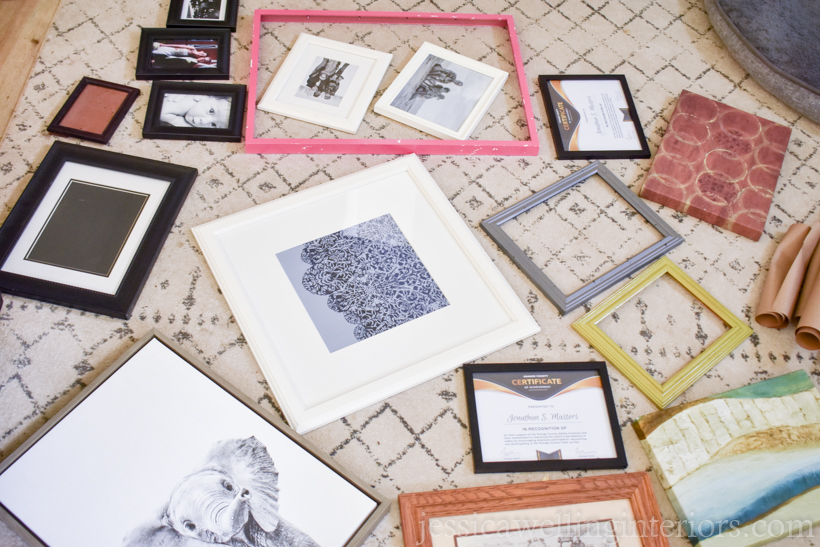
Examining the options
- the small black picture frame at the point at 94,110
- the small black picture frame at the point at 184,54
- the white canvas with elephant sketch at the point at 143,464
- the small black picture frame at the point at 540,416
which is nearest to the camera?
the white canvas with elephant sketch at the point at 143,464

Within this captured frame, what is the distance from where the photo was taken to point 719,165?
118 centimetres

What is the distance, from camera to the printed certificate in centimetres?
89

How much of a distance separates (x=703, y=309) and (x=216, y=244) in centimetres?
93

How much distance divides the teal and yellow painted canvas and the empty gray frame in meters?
0.25

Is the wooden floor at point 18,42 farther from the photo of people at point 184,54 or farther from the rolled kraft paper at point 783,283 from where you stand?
the rolled kraft paper at point 783,283

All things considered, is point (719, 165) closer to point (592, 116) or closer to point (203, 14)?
point (592, 116)

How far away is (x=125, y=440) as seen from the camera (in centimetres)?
84

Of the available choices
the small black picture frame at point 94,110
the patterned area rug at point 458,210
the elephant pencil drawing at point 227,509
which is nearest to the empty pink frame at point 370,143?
the patterned area rug at point 458,210

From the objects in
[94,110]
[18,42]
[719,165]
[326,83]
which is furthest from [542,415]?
[18,42]

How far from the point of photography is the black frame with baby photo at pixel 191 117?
1.16 m

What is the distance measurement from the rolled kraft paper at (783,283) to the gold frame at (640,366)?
5 centimetres

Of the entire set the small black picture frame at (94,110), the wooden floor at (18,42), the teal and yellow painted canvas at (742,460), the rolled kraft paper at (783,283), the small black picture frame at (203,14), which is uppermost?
the small black picture frame at (203,14)

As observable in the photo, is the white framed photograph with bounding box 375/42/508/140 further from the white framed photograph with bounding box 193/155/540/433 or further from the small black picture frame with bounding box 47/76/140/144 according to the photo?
the small black picture frame with bounding box 47/76/140/144

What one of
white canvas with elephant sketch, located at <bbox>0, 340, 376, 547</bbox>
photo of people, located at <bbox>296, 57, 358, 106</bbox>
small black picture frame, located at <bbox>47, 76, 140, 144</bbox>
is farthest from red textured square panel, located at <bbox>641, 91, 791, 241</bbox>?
small black picture frame, located at <bbox>47, 76, 140, 144</bbox>
